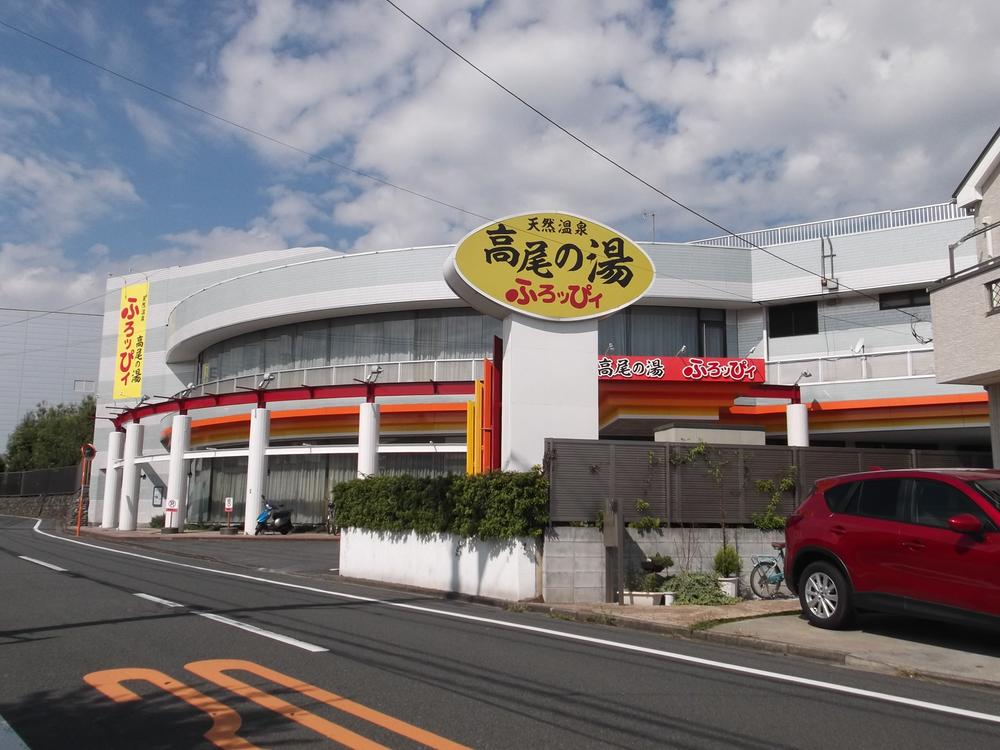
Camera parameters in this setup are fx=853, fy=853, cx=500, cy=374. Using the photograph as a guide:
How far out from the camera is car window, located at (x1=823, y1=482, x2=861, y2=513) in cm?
982

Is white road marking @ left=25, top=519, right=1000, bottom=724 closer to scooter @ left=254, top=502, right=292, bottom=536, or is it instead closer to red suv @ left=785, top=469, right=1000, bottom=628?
red suv @ left=785, top=469, right=1000, bottom=628

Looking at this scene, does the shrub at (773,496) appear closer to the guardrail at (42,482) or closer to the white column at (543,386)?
the white column at (543,386)

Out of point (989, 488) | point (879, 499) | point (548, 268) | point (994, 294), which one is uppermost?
point (548, 268)

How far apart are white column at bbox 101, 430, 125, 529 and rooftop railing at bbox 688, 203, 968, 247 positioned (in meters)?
28.0

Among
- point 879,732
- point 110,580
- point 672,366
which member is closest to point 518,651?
point 879,732

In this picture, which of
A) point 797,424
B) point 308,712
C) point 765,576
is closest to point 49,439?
point 797,424

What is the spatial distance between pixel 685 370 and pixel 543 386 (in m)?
10.3

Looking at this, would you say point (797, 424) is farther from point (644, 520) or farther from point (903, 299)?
point (644, 520)

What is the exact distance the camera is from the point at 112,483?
131ft

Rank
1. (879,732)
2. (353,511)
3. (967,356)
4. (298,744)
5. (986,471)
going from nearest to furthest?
(298,744), (879,732), (986,471), (967,356), (353,511)

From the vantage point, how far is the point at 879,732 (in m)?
5.74

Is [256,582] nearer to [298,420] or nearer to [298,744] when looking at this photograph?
[298,744]

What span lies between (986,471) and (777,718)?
4.77 meters

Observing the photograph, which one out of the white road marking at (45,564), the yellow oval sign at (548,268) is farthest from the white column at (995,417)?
the white road marking at (45,564)
